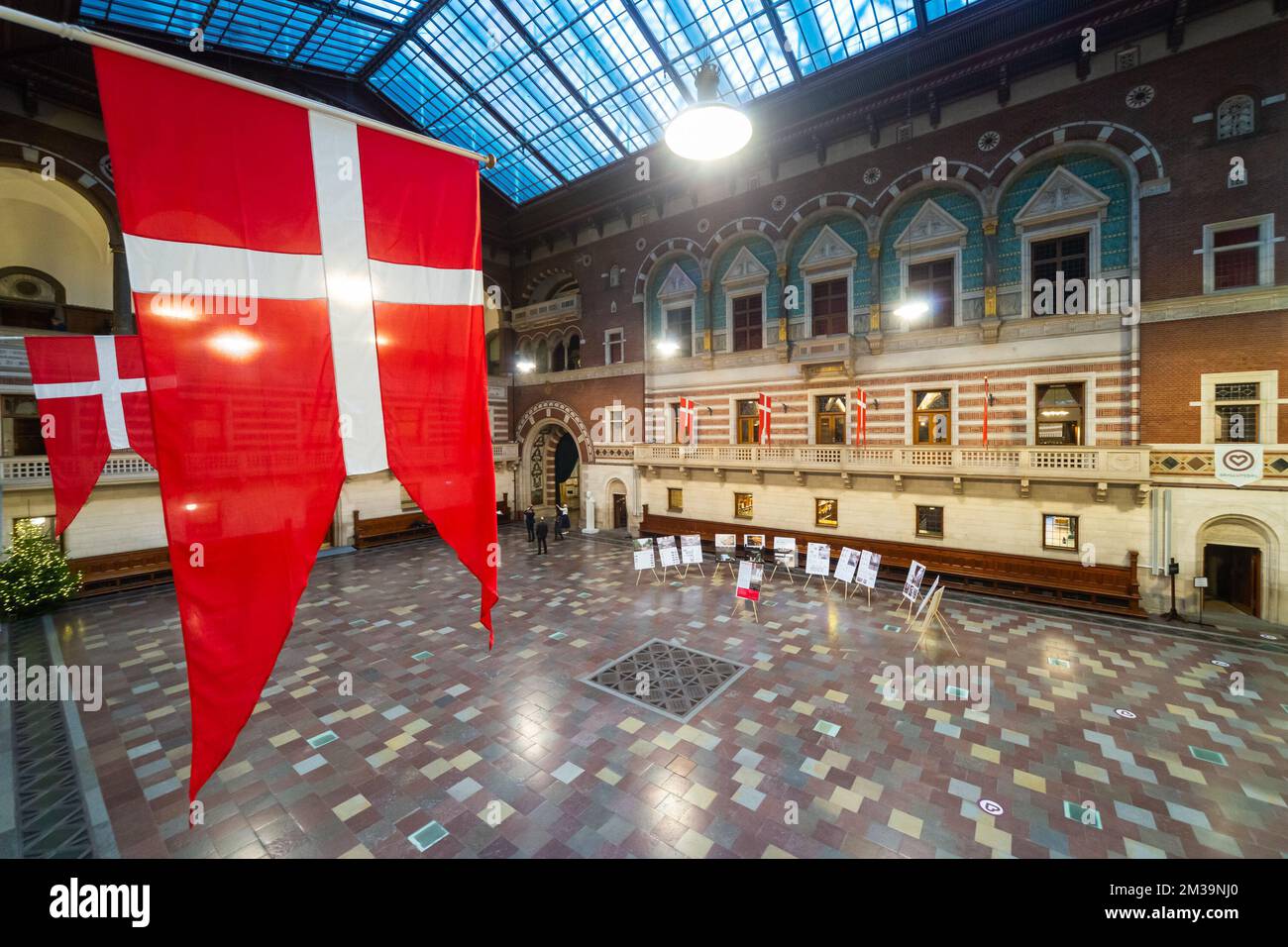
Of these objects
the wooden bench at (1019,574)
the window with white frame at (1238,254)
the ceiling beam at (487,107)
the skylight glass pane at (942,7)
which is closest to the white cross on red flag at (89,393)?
the wooden bench at (1019,574)

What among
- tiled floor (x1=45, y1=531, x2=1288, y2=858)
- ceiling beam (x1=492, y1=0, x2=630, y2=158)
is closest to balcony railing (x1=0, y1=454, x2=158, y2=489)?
tiled floor (x1=45, y1=531, x2=1288, y2=858)

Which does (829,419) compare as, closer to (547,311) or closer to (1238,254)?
(1238,254)

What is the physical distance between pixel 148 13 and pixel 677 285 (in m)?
21.1

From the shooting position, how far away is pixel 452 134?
2533cm

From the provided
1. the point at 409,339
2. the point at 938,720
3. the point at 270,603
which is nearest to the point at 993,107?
the point at 938,720

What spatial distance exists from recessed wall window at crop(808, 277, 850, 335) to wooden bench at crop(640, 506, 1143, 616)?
813 cm

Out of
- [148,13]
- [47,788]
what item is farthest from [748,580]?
[148,13]

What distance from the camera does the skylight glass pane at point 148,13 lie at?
17.0 metres

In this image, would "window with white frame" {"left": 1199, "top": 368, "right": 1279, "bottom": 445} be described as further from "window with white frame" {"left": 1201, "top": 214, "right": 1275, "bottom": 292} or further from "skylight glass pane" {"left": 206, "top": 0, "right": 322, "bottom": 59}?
"skylight glass pane" {"left": 206, "top": 0, "right": 322, "bottom": 59}

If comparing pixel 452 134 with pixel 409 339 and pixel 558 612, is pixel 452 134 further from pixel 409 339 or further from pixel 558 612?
pixel 409 339

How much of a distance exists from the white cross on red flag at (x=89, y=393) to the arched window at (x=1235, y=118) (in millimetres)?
25426

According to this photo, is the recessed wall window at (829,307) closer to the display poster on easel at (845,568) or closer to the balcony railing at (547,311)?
the display poster on easel at (845,568)

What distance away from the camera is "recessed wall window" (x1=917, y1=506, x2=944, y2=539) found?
56.4 feet

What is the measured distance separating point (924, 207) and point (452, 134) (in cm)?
2205
